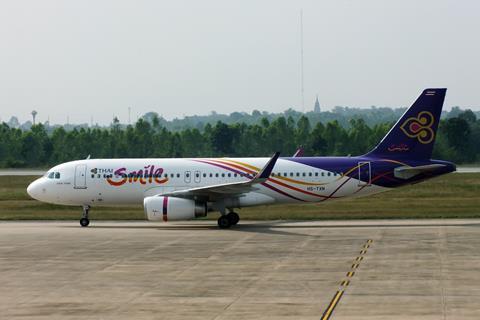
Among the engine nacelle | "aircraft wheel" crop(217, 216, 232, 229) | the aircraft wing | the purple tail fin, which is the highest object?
the purple tail fin

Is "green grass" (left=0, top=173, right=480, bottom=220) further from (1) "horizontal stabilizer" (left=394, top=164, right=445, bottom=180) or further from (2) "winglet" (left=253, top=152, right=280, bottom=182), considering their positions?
(2) "winglet" (left=253, top=152, right=280, bottom=182)

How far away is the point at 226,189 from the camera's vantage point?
3888 cm

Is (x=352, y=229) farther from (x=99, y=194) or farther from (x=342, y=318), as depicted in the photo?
(x=342, y=318)

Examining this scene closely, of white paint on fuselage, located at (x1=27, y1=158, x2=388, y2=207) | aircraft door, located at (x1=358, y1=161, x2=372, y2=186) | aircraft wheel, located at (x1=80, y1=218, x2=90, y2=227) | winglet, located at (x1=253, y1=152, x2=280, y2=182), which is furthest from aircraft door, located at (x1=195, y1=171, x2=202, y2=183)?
aircraft door, located at (x1=358, y1=161, x2=372, y2=186)

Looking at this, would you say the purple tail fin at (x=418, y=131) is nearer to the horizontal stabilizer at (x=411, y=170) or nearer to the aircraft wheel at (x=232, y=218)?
the horizontal stabilizer at (x=411, y=170)

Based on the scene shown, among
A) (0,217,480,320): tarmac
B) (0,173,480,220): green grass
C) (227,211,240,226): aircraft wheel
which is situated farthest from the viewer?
(0,173,480,220): green grass

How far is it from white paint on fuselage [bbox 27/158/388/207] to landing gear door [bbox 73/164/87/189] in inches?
1.9

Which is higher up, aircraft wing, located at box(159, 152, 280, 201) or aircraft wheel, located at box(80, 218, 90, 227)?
aircraft wing, located at box(159, 152, 280, 201)

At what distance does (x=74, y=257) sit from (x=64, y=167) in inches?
527

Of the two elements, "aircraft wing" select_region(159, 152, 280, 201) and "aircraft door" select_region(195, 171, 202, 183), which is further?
"aircraft door" select_region(195, 171, 202, 183)

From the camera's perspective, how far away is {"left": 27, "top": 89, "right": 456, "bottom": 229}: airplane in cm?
3931

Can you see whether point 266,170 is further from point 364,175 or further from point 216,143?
point 216,143

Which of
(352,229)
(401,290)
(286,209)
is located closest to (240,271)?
(401,290)

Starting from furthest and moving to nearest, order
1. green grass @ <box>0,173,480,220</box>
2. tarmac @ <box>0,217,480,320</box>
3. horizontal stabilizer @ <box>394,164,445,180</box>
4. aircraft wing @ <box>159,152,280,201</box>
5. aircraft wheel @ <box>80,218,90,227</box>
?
green grass @ <box>0,173,480,220</box>, aircraft wheel @ <box>80,218,90,227</box>, horizontal stabilizer @ <box>394,164,445,180</box>, aircraft wing @ <box>159,152,280,201</box>, tarmac @ <box>0,217,480,320</box>
